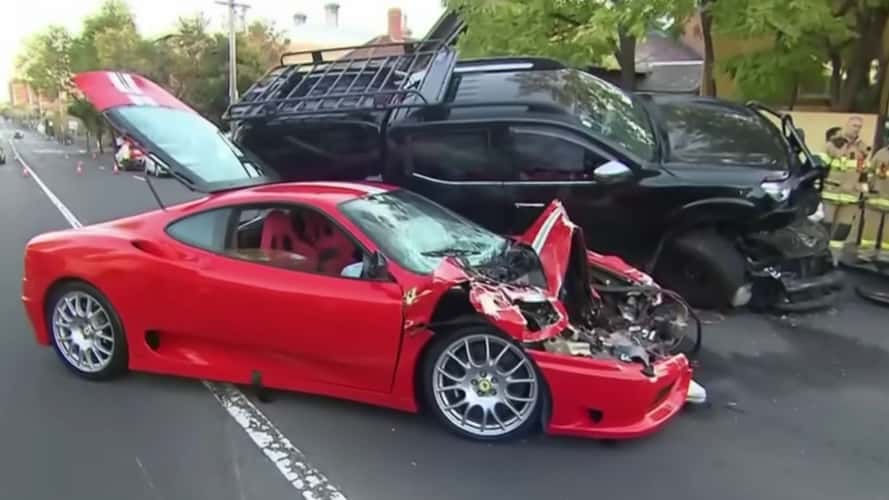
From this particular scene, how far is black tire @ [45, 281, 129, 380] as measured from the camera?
4488 millimetres

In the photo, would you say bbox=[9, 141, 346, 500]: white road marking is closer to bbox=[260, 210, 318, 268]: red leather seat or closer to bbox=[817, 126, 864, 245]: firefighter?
bbox=[260, 210, 318, 268]: red leather seat

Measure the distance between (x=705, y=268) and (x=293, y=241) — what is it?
11.1ft

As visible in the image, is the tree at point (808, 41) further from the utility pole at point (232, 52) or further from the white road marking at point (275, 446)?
the utility pole at point (232, 52)

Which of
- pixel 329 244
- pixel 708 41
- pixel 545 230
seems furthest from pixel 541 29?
pixel 329 244

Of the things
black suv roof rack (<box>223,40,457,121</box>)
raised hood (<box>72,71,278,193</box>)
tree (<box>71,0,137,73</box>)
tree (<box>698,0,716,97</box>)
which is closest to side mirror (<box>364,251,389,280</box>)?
raised hood (<box>72,71,278,193</box>)

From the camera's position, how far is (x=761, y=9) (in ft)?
30.4

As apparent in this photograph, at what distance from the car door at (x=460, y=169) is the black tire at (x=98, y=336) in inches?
115

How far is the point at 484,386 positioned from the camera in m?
3.77

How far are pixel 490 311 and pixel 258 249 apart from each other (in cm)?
161

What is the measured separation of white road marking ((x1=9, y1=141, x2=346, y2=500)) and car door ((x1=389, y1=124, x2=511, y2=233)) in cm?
274

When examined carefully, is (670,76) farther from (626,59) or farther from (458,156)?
(458,156)

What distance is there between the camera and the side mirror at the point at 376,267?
12.8 ft

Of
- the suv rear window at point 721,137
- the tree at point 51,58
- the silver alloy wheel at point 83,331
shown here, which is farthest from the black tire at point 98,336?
the tree at point 51,58

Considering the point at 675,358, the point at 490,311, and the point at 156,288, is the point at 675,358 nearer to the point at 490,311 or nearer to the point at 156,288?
the point at 490,311
